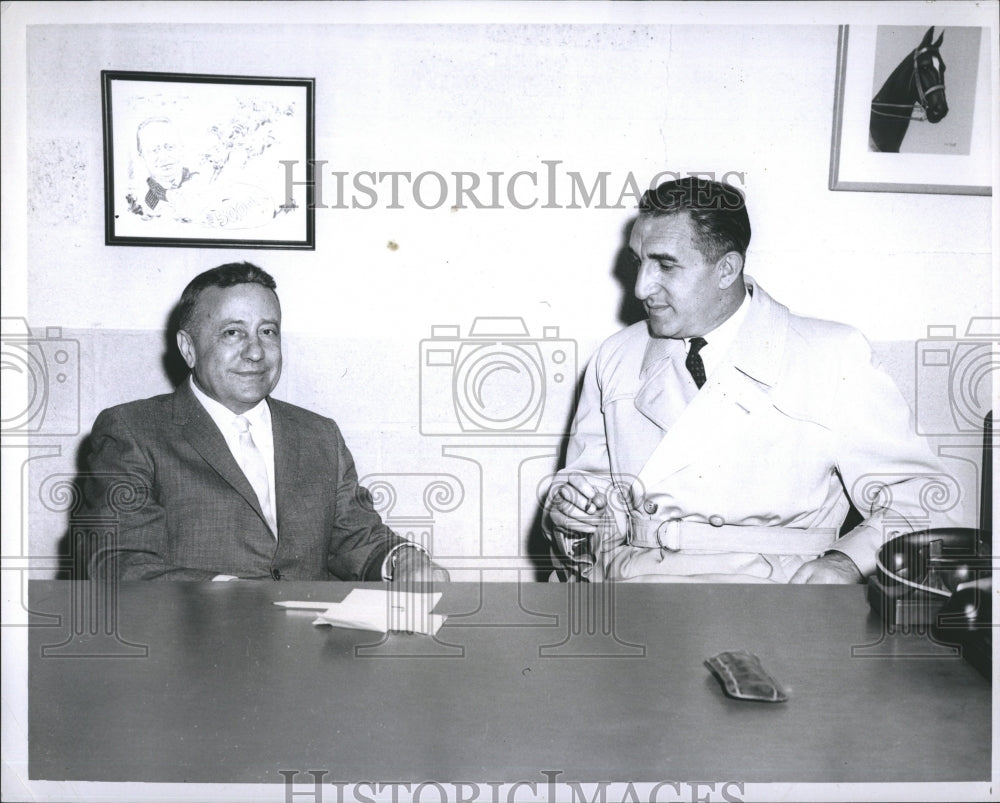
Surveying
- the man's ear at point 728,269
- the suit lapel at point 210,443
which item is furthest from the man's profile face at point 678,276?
the suit lapel at point 210,443

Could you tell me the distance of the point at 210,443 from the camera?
1.88 meters

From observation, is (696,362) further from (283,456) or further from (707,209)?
(283,456)

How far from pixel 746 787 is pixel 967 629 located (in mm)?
426

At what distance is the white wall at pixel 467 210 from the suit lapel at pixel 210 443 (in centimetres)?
25

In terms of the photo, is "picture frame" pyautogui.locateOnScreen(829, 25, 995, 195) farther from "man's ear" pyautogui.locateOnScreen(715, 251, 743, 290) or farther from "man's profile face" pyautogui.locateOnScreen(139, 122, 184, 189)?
"man's profile face" pyautogui.locateOnScreen(139, 122, 184, 189)

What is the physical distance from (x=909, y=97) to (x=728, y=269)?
0.53m

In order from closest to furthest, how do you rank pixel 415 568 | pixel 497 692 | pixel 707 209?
pixel 497 692, pixel 415 568, pixel 707 209

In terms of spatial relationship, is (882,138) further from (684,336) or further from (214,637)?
(214,637)

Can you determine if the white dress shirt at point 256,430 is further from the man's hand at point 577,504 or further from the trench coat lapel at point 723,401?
the trench coat lapel at point 723,401

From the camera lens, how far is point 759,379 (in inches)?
76.8

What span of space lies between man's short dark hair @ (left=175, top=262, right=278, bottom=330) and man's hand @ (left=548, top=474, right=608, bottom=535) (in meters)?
0.78

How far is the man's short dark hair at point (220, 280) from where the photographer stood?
2.00 m

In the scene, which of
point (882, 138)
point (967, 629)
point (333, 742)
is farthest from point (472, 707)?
point (882, 138)

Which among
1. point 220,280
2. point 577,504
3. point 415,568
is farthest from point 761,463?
point 220,280
